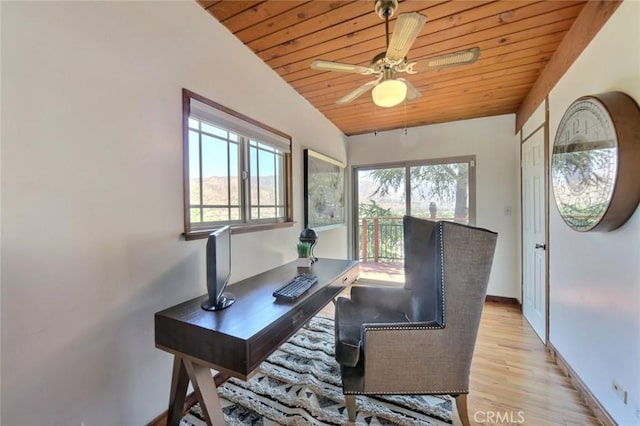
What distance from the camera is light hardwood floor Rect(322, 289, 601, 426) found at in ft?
4.83

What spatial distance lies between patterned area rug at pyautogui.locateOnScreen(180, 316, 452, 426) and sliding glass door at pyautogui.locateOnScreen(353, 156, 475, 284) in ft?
7.84

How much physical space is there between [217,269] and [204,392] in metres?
0.56

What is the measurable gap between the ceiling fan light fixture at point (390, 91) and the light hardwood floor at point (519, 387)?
1.90 m

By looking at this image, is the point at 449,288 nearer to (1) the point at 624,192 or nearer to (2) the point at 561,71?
(1) the point at 624,192

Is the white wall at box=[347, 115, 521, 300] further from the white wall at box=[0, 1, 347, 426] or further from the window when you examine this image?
the white wall at box=[0, 1, 347, 426]

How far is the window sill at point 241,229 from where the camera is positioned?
1578 millimetres

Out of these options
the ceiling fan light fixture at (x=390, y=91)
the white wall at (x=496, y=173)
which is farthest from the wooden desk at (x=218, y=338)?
the white wall at (x=496, y=173)

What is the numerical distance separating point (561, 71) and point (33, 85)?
3108 mm

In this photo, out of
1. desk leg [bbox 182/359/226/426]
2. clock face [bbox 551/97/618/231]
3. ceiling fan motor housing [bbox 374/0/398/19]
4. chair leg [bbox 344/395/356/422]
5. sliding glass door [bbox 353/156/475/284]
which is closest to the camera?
desk leg [bbox 182/359/226/426]

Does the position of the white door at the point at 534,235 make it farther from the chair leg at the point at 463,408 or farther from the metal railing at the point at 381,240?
the metal railing at the point at 381,240

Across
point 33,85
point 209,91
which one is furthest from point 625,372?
point 33,85

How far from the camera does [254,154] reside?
225 centimetres

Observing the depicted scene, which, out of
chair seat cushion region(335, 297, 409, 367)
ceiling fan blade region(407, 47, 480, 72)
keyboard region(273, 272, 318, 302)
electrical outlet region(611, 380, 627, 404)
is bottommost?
electrical outlet region(611, 380, 627, 404)

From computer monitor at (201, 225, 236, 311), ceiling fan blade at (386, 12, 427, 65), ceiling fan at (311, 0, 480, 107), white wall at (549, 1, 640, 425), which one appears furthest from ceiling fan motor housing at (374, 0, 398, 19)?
computer monitor at (201, 225, 236, 311)
